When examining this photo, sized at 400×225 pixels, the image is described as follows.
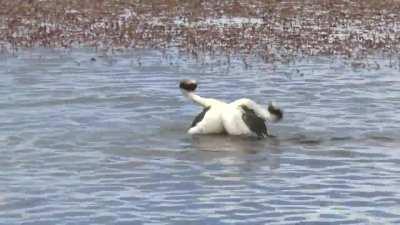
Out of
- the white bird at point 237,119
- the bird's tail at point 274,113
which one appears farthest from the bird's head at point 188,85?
the bird's tail at point 274,113

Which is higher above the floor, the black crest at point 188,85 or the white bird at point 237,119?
the black crest at point 188,85

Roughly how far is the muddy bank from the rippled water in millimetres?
2379

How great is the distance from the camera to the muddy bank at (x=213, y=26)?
2125 cm

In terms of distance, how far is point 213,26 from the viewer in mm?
24078

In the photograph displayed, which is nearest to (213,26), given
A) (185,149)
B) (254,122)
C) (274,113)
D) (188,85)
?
(188,85)

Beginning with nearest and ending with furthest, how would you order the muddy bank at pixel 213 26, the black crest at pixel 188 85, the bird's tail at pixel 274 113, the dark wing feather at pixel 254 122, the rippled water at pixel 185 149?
the rippled water at pixel 185 149
the dark wing feather at pixel 254 122
the bird's tail at pixel 274 113
the black crest at pixel 188 85
the muddy bank at pixel 213 26

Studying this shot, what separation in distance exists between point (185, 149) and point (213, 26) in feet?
40.3

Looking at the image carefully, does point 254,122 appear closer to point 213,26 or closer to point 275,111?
point 275,111

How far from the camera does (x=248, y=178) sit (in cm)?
1050

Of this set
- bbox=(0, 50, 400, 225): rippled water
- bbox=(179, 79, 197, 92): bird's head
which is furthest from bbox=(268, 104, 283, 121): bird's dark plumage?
bbox=(179, 79, 197, 92): bird's head

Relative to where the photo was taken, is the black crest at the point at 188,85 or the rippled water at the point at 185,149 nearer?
the rippled water at the point at 185,149

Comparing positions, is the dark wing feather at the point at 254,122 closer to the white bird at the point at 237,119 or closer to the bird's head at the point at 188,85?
the white bird at the point at 237,119

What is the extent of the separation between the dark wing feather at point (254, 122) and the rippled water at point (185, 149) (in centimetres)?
19

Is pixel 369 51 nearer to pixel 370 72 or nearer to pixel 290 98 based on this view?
pixel 370 72
